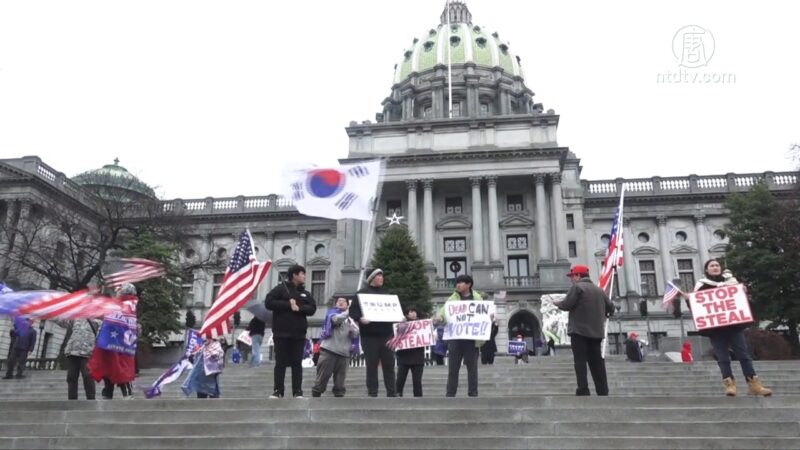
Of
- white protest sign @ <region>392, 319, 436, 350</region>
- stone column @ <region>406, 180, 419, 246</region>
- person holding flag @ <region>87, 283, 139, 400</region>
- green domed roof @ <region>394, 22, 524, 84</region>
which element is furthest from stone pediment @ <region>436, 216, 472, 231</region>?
person holding flag @ <region>87, 283, 139, 400</region>

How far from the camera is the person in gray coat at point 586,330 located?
9688mm

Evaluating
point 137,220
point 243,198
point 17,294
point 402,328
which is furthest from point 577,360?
point 243,198

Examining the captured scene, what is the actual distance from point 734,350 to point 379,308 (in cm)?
539

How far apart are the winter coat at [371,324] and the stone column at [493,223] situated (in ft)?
114

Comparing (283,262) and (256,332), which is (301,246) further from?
(256,332)

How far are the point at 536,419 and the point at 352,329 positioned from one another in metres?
3.65

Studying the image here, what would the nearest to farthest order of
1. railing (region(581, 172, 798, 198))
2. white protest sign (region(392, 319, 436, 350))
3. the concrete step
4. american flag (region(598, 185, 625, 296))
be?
the concrete step, white protest sign (region(392, 319, 436, 350)), american flag (region(598, 185, 625, 296)), railing (region(581, 172, 798, 198))

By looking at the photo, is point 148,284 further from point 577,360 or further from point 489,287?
point 577,360

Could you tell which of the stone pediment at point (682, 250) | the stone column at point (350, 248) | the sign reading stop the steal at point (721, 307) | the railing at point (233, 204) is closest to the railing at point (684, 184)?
the stone pediment at point (682, 250)

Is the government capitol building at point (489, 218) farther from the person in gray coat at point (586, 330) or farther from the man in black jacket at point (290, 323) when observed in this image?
the man in black jacket at point (290, 323)

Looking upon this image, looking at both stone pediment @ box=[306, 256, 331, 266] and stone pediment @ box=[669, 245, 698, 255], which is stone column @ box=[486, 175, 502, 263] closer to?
stone pediment @ box=[669, 245, 698, 255]

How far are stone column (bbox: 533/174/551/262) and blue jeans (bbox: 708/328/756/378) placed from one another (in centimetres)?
3502

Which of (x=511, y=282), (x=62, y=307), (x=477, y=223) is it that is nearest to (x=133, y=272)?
(x=62, y=307)

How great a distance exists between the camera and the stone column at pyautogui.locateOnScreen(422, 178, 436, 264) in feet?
152
